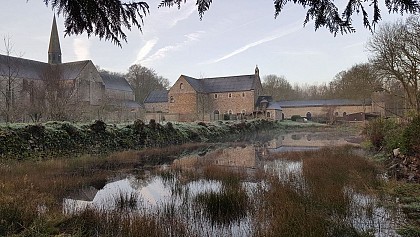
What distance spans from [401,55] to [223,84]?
38.6 meters

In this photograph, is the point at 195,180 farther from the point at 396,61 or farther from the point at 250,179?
the point at 396,61

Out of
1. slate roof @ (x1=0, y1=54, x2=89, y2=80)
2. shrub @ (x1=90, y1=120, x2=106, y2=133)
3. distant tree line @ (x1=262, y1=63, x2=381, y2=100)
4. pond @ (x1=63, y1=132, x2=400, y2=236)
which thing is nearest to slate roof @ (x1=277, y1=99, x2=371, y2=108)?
distant tree line @ (x1=262, y1=63, x2=381, y2=100)

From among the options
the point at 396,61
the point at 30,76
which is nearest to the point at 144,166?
the point at 396,61

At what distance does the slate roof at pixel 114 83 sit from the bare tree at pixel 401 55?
49.9m

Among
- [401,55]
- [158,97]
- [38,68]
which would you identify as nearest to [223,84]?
[158,97]

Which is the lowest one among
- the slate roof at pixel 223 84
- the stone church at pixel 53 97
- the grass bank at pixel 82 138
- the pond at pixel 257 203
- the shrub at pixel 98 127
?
the pond at pixel 257 203

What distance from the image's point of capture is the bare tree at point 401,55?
2045 cm

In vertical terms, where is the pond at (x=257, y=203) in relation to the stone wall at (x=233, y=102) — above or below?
below

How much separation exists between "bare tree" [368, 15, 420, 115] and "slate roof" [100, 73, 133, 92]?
49891 millimetres

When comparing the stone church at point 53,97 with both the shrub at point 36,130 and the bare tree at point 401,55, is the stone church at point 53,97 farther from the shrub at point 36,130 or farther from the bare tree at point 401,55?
the bare tree at point 401,55

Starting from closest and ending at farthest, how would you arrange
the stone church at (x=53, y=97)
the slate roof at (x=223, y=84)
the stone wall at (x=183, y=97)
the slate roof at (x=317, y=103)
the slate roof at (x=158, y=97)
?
the stone church at (x=53, y=97) → the stone wall at (x=183, y=97) → the slate roof at (x=223, y=84) → the slate roof at (x=317, y=103) → the slate roof at (x=158, y=97)

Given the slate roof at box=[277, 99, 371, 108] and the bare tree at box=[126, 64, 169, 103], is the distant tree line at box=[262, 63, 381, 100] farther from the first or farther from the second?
the bare tree at box=[126, 64, 169, 103]

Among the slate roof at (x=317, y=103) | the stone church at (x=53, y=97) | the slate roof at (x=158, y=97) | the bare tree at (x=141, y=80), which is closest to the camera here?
the stone church at (x=53, y=97)

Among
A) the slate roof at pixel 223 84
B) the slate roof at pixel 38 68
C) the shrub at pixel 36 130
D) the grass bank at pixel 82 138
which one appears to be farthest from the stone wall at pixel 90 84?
the shrub at pixel 36 130
